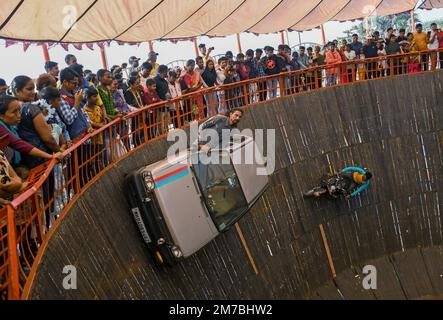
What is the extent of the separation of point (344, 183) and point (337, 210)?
0.65m

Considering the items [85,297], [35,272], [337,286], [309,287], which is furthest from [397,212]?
[35,272]

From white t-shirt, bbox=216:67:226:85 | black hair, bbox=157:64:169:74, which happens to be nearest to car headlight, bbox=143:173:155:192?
black hair, bbox=157:64:169:74

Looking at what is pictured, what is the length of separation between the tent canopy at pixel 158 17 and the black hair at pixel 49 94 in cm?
326

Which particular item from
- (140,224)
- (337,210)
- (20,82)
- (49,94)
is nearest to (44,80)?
(49,94)

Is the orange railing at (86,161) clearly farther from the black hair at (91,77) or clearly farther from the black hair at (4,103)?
the black hair at (91,77)

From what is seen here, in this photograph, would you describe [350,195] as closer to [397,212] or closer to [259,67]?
[397,212]

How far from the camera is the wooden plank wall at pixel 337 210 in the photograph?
22.4 feet

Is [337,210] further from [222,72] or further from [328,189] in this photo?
[222,72]

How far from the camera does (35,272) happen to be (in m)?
3.45

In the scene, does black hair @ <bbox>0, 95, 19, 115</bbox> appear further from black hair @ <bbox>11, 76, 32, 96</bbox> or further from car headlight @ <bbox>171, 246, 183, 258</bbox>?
car headlight @ <bbox>171, 246, 183, 258</bbox>

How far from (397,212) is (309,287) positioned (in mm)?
3034

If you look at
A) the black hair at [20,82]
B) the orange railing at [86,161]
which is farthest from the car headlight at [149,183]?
the black hair at [20,82]

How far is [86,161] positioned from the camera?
5164 millimetres

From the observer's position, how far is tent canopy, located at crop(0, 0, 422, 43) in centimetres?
800
